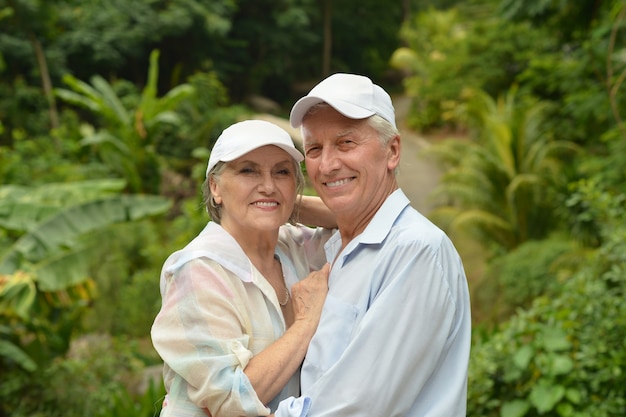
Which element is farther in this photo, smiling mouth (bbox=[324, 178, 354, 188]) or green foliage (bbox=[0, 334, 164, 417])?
green foliage (bbox=[0, 334, 164, 417])

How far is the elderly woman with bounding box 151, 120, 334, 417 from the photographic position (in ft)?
5.73

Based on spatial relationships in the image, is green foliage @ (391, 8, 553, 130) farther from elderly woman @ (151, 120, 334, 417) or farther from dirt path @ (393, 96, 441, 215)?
elderly woman @ (151, 120, 334, 417)

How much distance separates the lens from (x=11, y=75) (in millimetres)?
17672

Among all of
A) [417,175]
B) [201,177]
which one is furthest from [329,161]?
[417,175]

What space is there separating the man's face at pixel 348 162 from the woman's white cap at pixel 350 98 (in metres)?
0.05

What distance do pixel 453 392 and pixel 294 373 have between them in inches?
16.8

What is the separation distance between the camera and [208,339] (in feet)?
5.72

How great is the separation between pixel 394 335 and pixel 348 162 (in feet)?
1.66

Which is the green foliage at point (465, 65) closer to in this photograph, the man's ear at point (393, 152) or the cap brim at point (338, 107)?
the man's ear at point (393, 152)

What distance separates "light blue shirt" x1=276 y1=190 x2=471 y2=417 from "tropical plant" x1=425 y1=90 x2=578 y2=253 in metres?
7.69

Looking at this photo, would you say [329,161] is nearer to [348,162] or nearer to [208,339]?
[348,162]

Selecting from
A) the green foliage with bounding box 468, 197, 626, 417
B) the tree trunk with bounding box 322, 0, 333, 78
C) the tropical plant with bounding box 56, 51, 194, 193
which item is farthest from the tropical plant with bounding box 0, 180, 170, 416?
the tree trunk with bounding box 322, 0, 333, 78

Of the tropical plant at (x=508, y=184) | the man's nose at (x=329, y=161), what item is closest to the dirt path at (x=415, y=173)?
the tropical plant at (x=508, y=184)

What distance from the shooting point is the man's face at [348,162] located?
1.88 meters
